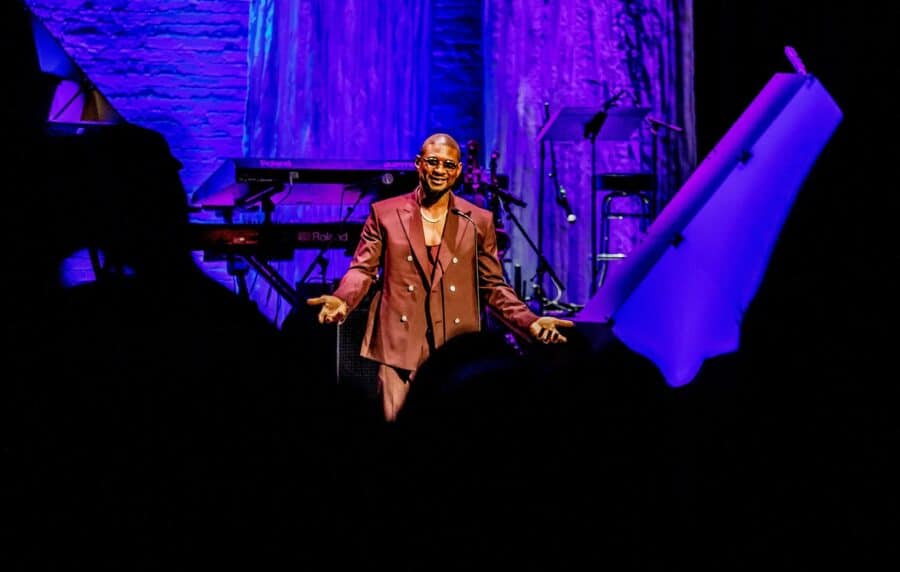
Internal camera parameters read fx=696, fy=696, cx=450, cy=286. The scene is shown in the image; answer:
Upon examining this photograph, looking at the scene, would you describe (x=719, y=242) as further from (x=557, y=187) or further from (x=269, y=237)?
(x=269, y=237)

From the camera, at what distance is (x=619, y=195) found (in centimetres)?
578

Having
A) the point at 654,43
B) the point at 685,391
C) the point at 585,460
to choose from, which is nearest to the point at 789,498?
the point at 685,391

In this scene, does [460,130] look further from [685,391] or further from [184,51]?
[685,391]

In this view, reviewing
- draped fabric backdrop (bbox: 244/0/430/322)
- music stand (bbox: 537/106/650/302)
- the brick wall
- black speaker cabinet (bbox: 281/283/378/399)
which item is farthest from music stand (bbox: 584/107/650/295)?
the brick wall

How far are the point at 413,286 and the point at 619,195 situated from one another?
3.20 metres

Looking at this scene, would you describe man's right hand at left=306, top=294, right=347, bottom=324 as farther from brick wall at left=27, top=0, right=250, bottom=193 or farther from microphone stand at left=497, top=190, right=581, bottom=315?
brick wall at left=27, top=0, right=250, bottom=193

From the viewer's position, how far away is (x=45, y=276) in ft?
19.1

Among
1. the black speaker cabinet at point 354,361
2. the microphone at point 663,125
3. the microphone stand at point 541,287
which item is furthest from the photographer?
the microphone at point 663,125

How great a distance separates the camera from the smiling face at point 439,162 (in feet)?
9.86

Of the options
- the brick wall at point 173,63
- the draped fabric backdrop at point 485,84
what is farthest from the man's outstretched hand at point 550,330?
the brick wall at point 173,63

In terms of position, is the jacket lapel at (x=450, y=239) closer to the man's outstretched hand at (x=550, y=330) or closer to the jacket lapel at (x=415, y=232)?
the jacket lapel at (x=415, y=232)

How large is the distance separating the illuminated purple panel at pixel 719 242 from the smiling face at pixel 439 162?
0.86 metres

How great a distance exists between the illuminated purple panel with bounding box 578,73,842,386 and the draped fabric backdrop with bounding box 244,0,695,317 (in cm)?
210

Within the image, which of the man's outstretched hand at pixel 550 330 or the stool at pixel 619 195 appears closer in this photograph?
the man's outstretched hand at pixel 550 330
